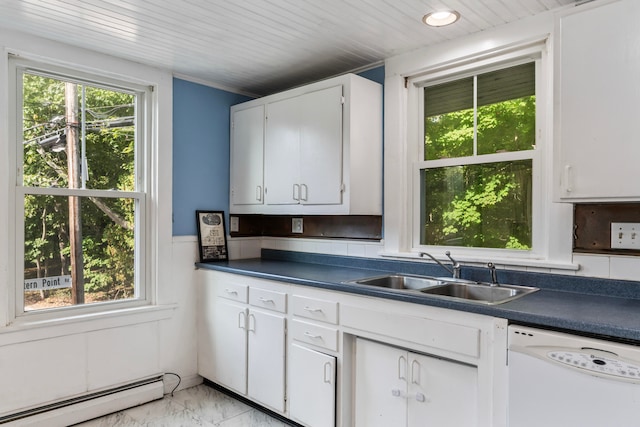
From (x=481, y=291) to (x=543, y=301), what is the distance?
1.46ft

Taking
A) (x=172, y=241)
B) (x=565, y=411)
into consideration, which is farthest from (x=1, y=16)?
(x=565, y=411)

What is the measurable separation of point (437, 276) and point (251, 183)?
1.53 meters

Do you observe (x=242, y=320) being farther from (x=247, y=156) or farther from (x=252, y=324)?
(x=247, y=156)

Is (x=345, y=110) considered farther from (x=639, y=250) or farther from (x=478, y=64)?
(x=639, y=250)

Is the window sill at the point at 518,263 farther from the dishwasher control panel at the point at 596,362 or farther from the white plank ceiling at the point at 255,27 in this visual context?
the white plank ceiling at the point at 255,27

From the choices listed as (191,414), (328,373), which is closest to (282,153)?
(328,373)

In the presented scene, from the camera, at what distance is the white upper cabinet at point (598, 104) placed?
164 centimetres

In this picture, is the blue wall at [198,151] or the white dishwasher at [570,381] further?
the blue wall at [198,151]

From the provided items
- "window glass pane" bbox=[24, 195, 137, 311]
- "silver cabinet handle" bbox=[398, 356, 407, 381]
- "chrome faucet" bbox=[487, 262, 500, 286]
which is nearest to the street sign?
"window glass pane" bbox=[24, 195, 137, 311]

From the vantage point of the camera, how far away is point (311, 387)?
2326 mm

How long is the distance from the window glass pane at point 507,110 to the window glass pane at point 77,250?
2351 mm

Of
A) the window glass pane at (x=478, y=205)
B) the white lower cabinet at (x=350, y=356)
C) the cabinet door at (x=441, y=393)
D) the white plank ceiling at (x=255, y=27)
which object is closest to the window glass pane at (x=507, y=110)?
the window glass pane at (x=478, y=205)

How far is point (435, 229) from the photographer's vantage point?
2.63 m

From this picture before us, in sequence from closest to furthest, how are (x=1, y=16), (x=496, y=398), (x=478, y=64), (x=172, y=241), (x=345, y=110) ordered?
(x=496, y=398) < (x=1, y=16) < (x=478, y=64) < (x=345, y=110) < (x=172, y=241)
